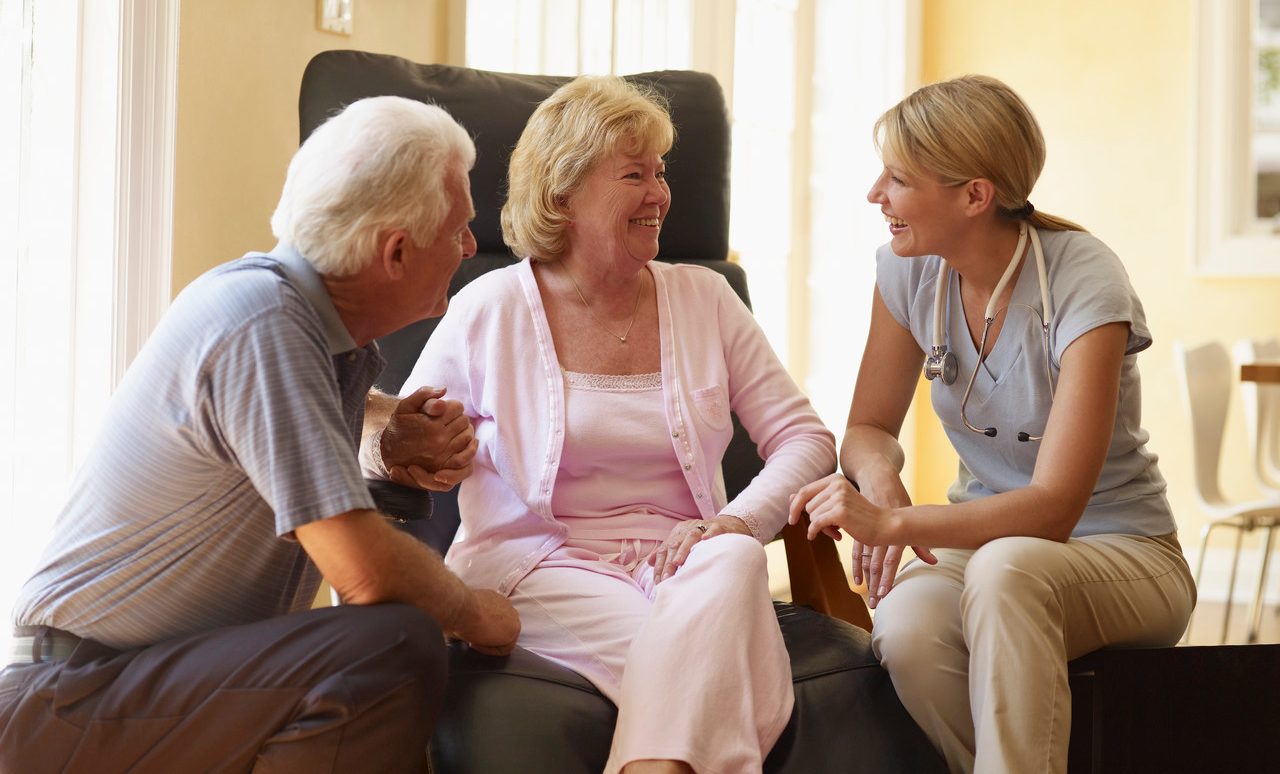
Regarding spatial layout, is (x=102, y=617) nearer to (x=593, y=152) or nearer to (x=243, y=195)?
(x=593, y=152)

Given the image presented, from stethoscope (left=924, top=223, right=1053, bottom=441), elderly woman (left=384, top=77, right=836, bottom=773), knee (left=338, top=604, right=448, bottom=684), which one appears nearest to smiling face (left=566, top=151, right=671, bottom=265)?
elderly woman (left=384, top=77, right=836, bottom=773)

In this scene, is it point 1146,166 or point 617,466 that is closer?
point 617,466

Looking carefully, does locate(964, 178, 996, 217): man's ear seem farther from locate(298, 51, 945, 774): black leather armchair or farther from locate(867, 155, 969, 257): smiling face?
locate(298, 51, 945, 774): black leather armchair

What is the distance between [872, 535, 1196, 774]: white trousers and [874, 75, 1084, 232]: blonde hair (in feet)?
1.62

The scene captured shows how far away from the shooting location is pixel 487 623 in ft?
4.95

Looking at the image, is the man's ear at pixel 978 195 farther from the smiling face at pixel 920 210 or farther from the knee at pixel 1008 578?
the knee at pixel 1008 578

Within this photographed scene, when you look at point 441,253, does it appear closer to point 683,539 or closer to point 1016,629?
point 683,539

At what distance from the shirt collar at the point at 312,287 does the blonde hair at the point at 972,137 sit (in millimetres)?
829

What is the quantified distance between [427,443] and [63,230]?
0.85 meters

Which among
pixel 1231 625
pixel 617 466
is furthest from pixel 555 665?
pixel 1231 625

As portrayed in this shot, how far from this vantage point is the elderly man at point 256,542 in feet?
4.07

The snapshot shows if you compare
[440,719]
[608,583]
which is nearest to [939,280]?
[608,583]

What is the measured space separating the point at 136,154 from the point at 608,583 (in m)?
1.05

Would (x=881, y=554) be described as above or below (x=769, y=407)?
below
